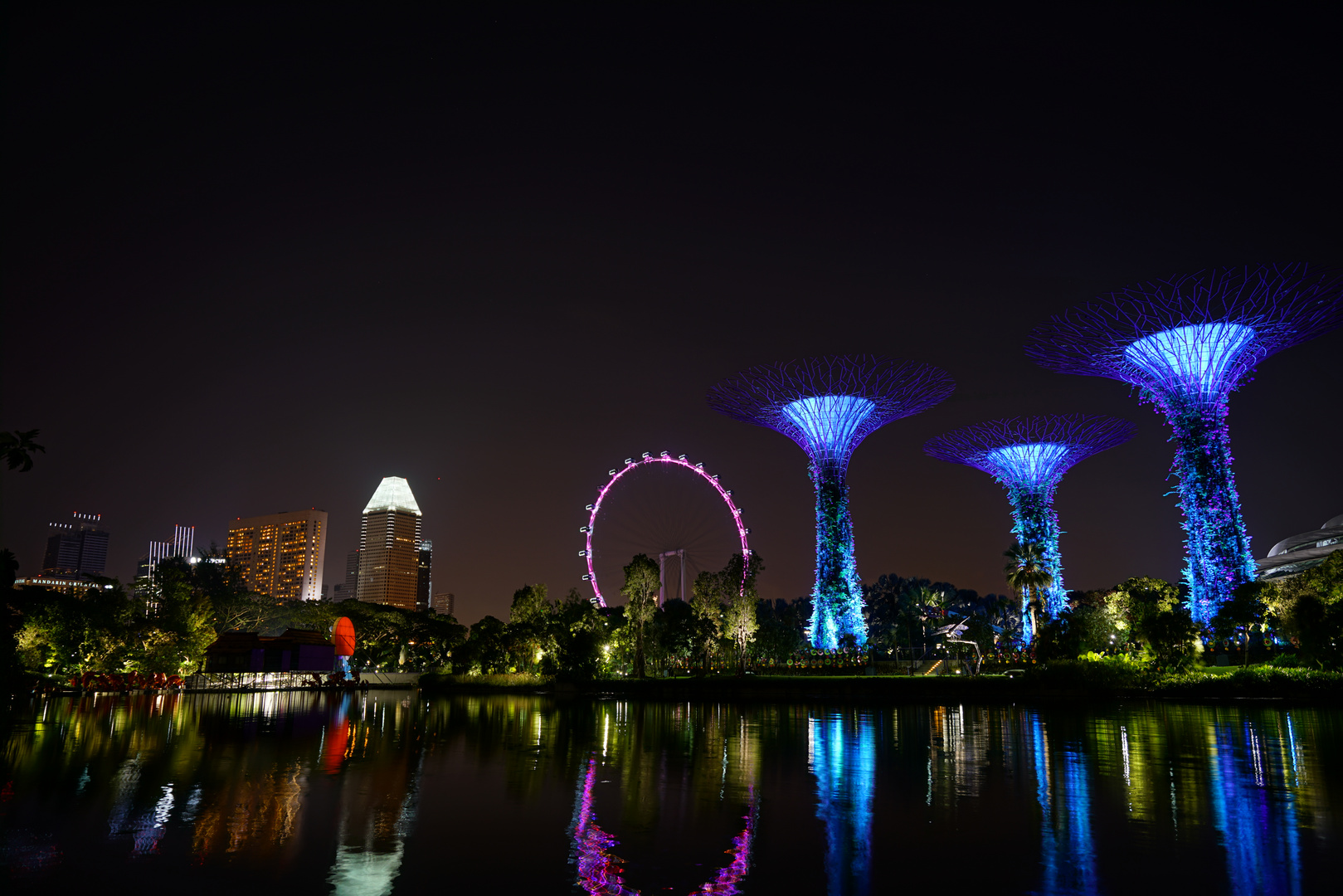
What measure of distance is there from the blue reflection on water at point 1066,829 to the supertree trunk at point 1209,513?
146 feet

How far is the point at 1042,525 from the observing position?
77812 millimetres

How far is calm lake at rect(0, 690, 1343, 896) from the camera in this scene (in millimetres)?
9867

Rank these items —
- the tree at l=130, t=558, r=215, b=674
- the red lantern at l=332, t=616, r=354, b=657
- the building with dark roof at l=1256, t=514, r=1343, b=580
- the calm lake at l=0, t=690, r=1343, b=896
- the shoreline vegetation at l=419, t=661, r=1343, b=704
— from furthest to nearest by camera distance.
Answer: the building with dark roof at l=1256, t=514, r=1343, b=580
the red lantern at l=332, t=616, r=354, b=657
the tree at l=130, t=558, r=215, b=674
the shoreline vegetation at l=419, t=661, r=1343, b=704
the calm lake at l=0, t=690, r=1343, b=896

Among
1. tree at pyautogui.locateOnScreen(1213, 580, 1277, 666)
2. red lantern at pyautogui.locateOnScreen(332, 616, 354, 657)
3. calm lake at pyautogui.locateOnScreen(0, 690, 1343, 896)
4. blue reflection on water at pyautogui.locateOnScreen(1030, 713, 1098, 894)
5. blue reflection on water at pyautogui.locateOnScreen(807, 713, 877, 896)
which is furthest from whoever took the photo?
red lantern at pyautogui.locateOnScreen(332, 616, 354, 657)

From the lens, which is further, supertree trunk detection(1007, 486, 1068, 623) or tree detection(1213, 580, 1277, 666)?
supertree trunk detection(1007, 486, 1068, 623)

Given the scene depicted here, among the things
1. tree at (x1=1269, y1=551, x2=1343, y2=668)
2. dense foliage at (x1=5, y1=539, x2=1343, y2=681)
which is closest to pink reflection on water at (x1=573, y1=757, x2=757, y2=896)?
dense foliage at (x1=5, y1=539, x2=1343, y2=681)

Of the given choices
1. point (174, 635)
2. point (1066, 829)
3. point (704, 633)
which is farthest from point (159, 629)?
point (1066, 829)

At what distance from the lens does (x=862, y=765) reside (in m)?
19.2

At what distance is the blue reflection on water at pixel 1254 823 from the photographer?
382 inches

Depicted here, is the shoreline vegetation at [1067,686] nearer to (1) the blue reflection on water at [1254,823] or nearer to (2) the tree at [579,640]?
(2) the tree at [579,640]

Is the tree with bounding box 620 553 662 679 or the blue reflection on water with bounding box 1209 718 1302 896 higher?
the tree with bounding box 620 553 662 679

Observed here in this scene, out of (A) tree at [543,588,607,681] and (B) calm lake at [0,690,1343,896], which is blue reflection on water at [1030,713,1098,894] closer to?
(B) calm lake at [0,690,1343,896]

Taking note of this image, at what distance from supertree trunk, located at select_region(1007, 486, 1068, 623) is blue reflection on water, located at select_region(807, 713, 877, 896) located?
5417 cm

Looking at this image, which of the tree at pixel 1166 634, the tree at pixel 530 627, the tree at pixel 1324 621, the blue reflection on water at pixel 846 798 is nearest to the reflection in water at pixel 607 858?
the blue reflection on water at pixel 846 798
